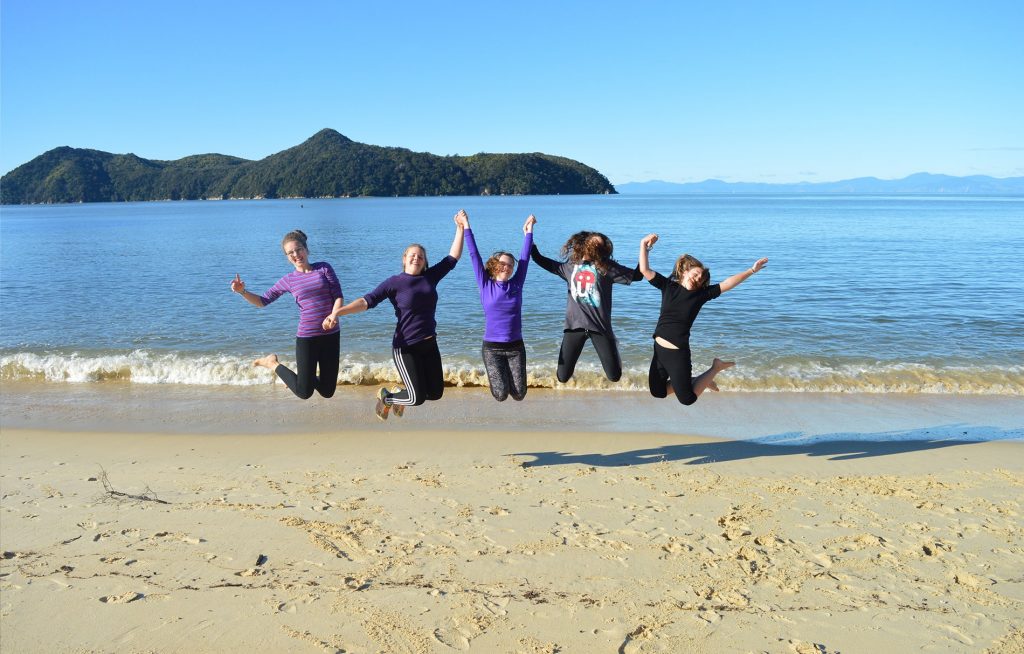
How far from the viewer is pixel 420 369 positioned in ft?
24.6

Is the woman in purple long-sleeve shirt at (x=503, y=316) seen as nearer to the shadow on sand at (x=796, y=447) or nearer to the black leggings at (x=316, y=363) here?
the shadow on sand at (x=796, y=447)

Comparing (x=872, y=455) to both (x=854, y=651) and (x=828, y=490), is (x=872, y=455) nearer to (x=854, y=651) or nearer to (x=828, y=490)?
(x=828, y=490)

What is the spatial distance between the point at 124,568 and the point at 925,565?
6344 millimetres

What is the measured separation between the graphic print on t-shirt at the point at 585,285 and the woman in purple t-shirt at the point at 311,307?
2447 millimetres

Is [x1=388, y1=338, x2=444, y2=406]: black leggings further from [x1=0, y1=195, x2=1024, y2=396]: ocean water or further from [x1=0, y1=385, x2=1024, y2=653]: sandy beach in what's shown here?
[x1=0, y1=195, x2=1024, y2=396]: ocean water

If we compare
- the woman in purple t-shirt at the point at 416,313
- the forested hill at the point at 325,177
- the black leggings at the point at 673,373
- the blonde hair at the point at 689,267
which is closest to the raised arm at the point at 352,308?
the woman in purple t-shirt at the point at 416,313

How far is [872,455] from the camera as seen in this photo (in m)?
8.47

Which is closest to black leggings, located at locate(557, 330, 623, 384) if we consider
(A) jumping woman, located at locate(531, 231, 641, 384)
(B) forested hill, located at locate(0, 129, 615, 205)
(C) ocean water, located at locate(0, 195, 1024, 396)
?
(A) jumping woman, located at locate(531, 231, 641, 384)

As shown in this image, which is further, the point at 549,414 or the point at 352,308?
the point at 549,414

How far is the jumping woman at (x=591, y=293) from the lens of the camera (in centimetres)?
744

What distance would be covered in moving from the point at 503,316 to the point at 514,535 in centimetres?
232

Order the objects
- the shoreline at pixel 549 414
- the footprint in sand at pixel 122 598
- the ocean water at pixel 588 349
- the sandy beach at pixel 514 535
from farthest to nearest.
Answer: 1. the ocean water at pixel 588 349
2. the shoreline at pixel 549 414
3. the footprint in sand at pixel 122 598
4. the sandy beach at pixel 514 535

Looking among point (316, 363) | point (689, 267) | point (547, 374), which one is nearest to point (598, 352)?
point (689, 267)

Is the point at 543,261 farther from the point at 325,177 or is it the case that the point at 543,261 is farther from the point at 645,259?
the point at 325,177
